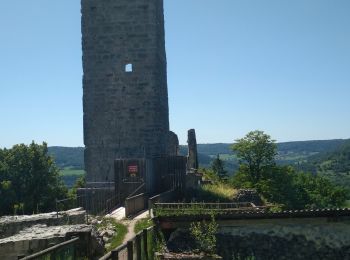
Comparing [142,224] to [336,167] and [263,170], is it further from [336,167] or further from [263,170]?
[336,167]

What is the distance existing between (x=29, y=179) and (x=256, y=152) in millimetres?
23916

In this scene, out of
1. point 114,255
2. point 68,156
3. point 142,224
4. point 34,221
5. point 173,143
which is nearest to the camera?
point 114,255

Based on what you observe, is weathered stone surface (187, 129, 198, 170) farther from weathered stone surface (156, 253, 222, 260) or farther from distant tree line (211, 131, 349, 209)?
weathered stone surface (156, 253, 222, 260)

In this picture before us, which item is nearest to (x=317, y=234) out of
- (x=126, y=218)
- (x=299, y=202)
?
(x=126, y=218)

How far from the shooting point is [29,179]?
30422 mm

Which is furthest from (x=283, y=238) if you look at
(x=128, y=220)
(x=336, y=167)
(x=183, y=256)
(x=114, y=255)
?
(x=336, y=167)

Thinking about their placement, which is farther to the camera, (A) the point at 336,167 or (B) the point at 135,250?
(A) the point at 336,167

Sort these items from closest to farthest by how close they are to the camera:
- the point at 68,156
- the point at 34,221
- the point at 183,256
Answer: the point at 183,256, the point at 34,221, the point at 68,156

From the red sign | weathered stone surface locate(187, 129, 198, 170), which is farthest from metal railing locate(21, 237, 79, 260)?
weathered stone surface locate(187, 129, 198, 170)

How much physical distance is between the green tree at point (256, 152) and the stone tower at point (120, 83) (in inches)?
934

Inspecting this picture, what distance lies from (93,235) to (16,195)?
2166 centimetres

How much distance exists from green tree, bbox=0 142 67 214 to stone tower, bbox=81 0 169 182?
6440 millimetres

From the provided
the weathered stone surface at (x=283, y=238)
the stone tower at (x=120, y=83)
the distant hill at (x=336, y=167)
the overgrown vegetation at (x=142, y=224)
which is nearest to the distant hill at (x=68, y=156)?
the distant hill at (x=336, y=167)

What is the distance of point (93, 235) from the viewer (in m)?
9.44
